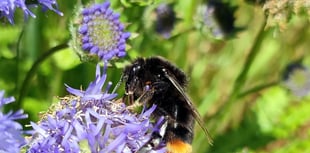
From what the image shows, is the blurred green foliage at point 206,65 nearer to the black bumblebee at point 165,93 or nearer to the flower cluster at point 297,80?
the flower cluster at point 297,80

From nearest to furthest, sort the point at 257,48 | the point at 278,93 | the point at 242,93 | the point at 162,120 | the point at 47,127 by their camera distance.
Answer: the point at 47,127
the point at 162,120
the point at 257,48
the point at 242,93
the point at 278,93

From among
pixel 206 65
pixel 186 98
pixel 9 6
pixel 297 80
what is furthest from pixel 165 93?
pixel 206 65

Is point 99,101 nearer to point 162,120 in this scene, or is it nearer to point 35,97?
point 162,120

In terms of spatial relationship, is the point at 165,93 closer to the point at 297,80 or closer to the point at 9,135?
the point at 9,135

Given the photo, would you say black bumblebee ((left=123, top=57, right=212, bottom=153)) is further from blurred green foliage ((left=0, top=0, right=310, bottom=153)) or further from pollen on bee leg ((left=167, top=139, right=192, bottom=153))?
blurred green foliage ((left=0, top=0, right=310, bottom=153))

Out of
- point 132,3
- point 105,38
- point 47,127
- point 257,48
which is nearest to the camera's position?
point 47,127

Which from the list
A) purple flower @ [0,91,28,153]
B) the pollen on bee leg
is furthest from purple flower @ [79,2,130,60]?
purple flower @ [0,91,28,153]

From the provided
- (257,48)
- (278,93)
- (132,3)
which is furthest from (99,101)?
(278,93)
